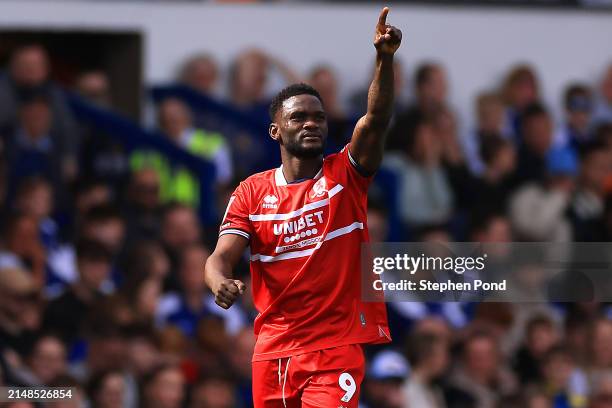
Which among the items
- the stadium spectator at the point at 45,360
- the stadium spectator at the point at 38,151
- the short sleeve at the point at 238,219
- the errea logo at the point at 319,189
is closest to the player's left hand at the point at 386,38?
the errea logo at the point at 319,189

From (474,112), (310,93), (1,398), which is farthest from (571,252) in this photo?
(474,112)

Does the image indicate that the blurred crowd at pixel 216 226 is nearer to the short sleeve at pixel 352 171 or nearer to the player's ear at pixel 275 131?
the player's ear at pixel 275 131

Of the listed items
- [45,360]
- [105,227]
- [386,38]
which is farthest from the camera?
[105,227]

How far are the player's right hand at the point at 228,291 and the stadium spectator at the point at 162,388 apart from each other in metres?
4.18

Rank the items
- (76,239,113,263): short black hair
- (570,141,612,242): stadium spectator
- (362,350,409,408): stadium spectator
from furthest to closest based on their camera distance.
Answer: (570,141,612,242): stadium spectator, (76,239,113,263): short black hair, (362,350,409,408): stadium spectator

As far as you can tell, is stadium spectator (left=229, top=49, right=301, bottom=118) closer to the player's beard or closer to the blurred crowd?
the blurred crowd

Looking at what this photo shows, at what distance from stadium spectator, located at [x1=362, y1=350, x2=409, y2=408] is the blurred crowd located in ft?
0.05

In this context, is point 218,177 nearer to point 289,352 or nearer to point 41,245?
point 41,245

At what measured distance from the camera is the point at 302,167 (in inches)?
296

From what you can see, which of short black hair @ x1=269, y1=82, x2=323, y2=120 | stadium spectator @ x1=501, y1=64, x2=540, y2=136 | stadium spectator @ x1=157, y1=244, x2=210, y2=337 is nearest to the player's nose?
short black hair @ x1=269, y1=82, x2=323, y2=120

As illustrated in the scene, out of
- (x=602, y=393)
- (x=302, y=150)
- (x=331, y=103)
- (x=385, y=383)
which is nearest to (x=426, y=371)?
(x=385, y=383)

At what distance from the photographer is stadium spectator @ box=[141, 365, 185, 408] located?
11.0m

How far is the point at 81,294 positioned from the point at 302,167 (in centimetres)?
440

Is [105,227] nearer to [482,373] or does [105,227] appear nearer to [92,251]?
[92,251]
